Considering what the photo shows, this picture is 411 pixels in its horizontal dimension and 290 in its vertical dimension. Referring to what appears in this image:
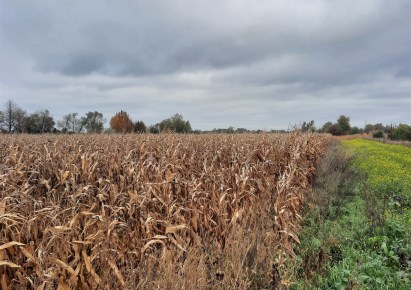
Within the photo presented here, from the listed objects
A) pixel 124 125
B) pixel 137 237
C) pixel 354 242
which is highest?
pixel 124 125

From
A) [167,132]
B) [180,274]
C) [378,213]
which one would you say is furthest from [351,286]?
[167,132]

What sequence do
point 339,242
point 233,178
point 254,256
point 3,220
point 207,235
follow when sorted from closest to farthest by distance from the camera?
1. point 3,220
2. point 254,256
3. point 207,235
4. point 339,242
5. point 233,178

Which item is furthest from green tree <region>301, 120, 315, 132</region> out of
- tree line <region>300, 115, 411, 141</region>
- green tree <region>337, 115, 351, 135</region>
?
green tree <region>337, 115, 351, 135</region>

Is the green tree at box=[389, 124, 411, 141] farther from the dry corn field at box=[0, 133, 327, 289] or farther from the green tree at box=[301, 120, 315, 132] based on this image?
the dry corn field at box=[0, 133, 327, 289]

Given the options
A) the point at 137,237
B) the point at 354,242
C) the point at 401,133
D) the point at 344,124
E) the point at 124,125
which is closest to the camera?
the point at 137,237

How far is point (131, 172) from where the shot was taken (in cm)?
542

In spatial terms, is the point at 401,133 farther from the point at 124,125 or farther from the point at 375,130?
the point at 124,125

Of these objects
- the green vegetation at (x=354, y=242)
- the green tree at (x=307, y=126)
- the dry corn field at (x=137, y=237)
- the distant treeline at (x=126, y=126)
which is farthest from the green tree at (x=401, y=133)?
the dry corn field at (x=137, y=237)

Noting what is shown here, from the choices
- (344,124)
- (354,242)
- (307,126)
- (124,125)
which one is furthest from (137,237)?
(344,124)

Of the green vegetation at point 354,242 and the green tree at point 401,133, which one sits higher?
the green tree at point 401,133

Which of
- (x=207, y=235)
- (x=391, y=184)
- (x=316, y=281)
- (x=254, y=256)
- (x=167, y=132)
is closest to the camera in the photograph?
(x=254, y=256)

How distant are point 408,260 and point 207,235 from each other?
120 inches

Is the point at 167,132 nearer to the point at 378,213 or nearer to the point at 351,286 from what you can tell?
the point at 378,213

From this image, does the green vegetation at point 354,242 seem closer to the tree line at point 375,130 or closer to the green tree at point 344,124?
the tree line at point 375,130
